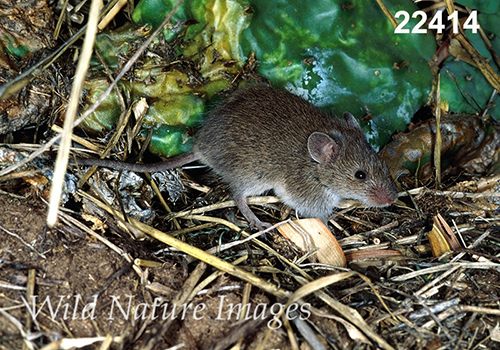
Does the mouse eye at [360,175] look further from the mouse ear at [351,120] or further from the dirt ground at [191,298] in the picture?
the dirt ground at [191,298]

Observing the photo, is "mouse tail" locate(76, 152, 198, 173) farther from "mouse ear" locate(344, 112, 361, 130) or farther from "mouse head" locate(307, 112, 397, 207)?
"mouse ear" locate(344, 112, 361, 130)

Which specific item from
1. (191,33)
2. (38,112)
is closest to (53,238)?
(38,112)

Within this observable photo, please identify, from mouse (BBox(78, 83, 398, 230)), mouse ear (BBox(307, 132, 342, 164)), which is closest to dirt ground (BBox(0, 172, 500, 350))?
mouse (BBox(78, 83, 398, 230))

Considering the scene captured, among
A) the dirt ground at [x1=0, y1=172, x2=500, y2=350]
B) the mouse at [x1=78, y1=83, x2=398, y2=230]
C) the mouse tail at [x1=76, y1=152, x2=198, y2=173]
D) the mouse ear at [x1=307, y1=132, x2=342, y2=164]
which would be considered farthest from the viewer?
the mouse at [x1=78, y1=83, x2=398, y2=230]

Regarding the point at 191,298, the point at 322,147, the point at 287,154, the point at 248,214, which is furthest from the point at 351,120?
the point at 191,298

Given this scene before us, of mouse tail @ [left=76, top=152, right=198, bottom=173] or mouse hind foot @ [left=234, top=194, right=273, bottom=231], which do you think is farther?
mouse hind foot @ [left=234, top=194, right=273, bottom=231]

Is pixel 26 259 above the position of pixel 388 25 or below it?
below

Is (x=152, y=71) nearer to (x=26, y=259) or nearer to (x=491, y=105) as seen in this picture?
(x=26, y=259)

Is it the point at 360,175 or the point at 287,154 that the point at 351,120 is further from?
the point at 287,154
